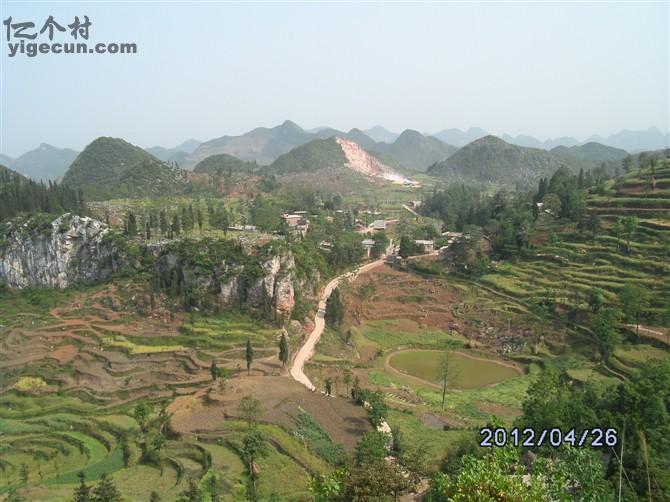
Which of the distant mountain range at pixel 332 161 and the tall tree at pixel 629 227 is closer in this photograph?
the tall tree at pixel 629 227

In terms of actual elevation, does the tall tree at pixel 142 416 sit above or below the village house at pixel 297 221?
below

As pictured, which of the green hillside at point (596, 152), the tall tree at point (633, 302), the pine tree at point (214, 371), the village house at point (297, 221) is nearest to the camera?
the pine tree at point (214, 371)

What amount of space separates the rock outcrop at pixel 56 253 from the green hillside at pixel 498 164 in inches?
4760

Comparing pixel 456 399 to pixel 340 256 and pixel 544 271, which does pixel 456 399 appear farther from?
pixel 340 256

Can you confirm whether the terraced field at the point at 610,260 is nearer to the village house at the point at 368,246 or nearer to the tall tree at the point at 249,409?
the village house at the point at 368,246

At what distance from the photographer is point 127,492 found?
826 inches

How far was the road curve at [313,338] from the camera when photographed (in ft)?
117

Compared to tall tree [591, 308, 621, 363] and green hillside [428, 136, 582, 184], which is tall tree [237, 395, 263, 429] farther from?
green hillside [428, 136, 582, 184]

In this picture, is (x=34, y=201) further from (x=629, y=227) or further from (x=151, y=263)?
(x=629, y=227)

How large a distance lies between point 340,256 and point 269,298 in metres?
16.9

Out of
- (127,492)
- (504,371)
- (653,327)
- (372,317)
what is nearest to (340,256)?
(372,317)

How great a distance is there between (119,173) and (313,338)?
284 feet

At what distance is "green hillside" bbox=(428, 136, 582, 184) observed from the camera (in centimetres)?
14938

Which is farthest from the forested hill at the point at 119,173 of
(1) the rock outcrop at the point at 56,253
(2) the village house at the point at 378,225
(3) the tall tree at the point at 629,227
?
(3) the tall tree at the point at 629,227
